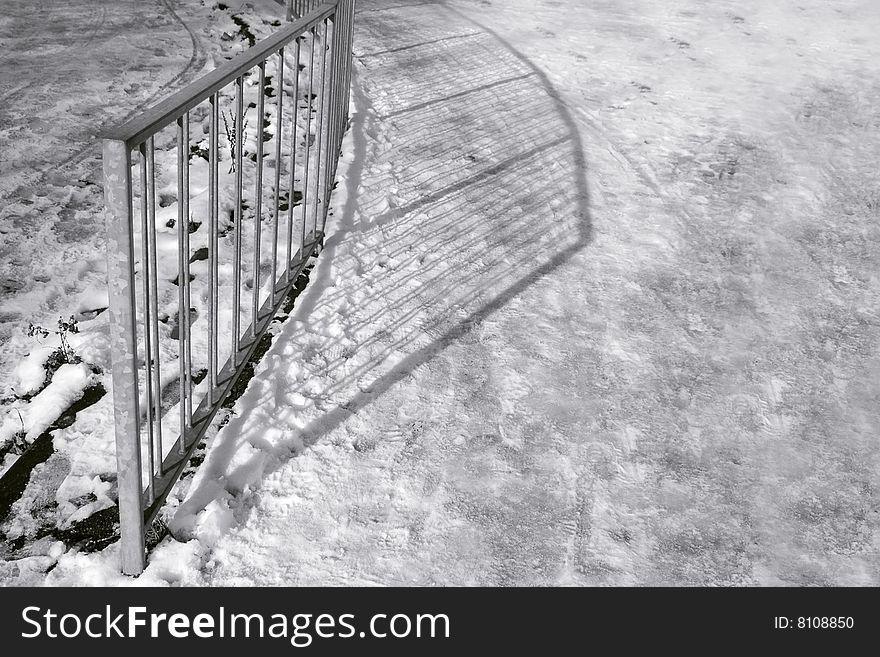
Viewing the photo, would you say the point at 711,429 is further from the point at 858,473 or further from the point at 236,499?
the point at 236,499

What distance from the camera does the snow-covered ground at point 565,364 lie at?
2.88 metres

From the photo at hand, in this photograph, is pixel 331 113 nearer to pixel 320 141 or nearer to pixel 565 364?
pixel 320 141

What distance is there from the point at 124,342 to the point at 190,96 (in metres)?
0.70

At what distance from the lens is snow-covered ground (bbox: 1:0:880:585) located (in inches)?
113

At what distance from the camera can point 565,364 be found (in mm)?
3822

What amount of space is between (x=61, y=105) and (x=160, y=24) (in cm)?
219

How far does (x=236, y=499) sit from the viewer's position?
2918 mm

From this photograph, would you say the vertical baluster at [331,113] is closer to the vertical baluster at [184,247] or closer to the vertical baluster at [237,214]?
the vertical baluster at [237,214]

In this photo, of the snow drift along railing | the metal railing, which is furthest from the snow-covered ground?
the metal railing

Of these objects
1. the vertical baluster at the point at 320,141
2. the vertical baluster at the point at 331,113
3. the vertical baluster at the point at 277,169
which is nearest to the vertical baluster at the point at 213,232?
the vertical baluster at the point at 277,169

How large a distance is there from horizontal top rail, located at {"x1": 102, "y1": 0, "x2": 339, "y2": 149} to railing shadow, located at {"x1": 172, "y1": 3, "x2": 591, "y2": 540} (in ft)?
4.09

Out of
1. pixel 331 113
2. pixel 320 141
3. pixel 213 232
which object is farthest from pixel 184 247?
pixel 331 113

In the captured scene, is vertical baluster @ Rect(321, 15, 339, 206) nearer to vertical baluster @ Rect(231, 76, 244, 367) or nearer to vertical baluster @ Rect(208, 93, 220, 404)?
vertical baluster @ Rect(231, 76, 244, 367)
